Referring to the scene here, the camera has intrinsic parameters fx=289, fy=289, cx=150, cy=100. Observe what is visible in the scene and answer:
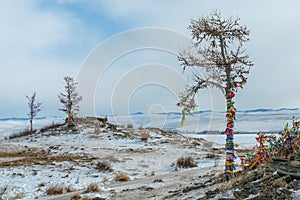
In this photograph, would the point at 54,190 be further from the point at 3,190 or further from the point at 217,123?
the point at 217,123

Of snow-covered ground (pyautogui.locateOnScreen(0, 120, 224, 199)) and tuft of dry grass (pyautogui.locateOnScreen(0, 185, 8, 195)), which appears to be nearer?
tuft of dry grass (pyautogui.locateOnScreen(0, 185, 8, 195))

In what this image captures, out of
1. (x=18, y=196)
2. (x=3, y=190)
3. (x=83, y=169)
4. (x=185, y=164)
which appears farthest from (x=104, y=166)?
(x=18, y=196)

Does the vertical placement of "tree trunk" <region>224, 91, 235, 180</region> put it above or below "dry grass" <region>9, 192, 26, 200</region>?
above

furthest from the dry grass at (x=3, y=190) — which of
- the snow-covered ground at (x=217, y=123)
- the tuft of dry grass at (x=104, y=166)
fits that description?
the snow-covered ground at (x=217, y=123)

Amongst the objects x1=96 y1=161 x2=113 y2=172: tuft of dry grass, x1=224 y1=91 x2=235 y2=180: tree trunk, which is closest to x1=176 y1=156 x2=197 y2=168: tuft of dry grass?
x1=96 y1=161 x2=113 y2=172: tuft of dry grass

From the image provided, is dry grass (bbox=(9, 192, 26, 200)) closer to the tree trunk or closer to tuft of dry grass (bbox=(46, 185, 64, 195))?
tuft of dry grass (bbox=(46, 185, 64, 195))

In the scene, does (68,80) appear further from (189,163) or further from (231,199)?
(231,199)

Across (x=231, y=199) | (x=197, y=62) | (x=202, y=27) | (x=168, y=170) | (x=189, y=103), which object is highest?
(x=202, y=27)

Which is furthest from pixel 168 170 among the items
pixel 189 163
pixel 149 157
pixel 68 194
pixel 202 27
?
pixel 202 27

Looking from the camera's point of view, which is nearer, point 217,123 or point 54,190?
point 54,190

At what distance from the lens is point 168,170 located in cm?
1536

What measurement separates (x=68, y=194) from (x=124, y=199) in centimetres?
252

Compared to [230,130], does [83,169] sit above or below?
below

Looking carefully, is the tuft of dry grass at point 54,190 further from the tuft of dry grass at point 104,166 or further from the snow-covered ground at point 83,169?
the tuft of dry grass at point 104,166
